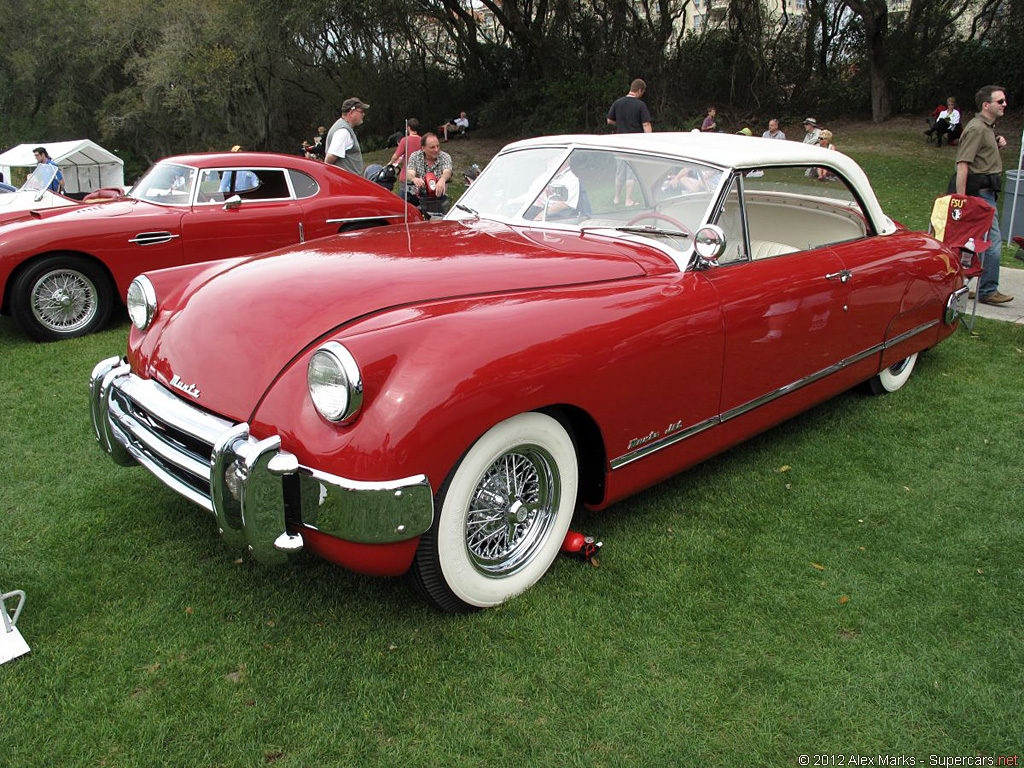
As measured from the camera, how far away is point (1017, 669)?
262 cm

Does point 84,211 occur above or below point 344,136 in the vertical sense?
below

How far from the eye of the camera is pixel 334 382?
240cm

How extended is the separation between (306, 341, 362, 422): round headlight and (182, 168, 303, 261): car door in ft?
16.3

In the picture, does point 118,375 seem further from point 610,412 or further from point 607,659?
point 607,659

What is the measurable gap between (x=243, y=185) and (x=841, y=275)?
209 inches

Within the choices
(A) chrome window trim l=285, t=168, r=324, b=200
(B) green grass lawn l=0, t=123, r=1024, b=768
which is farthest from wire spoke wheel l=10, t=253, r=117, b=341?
(B) green grass lawn l=0, t=123, r=1024, b=768

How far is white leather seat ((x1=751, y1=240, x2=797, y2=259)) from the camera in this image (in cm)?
383

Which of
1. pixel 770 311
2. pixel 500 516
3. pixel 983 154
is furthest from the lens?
pixel 983 154

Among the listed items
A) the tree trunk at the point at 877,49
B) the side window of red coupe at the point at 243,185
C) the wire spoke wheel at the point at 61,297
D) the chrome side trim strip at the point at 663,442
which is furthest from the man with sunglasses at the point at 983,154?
the tree trunk at the point at 877,49

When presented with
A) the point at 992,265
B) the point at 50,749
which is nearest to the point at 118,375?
the point at 50,749

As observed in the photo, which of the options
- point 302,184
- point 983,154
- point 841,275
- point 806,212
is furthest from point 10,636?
point 983,154

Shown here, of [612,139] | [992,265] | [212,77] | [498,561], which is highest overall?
[212,77]

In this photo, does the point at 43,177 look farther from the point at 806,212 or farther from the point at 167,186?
the point at 806,212

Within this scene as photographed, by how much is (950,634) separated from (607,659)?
121 centimetres
